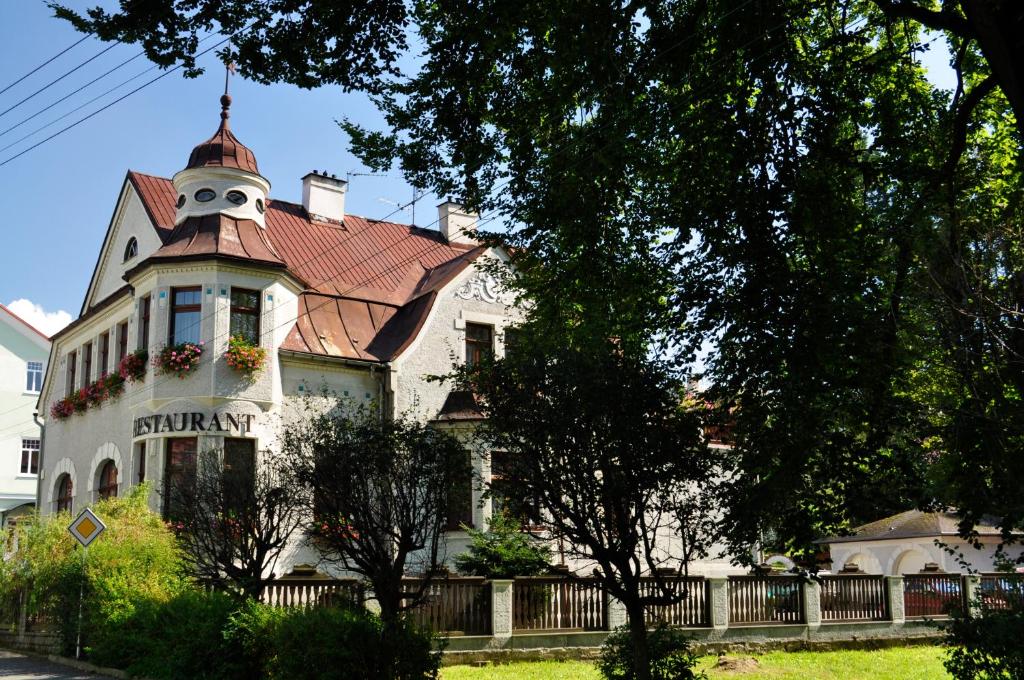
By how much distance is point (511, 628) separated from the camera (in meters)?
18.1

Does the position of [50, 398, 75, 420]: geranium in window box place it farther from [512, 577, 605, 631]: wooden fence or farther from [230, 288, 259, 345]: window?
[512, 577, 605, 631]: wooden fence

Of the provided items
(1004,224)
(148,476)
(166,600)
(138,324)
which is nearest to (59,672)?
(166,600)

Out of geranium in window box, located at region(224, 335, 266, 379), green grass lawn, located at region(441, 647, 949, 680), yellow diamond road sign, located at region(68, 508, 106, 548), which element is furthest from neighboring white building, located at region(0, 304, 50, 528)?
green grass lawn, located at region(441, 647, 949, 680)

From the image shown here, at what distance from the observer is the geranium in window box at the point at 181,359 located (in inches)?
922

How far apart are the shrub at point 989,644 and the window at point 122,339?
73.6ft

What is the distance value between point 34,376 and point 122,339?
→ 24574 millimetres

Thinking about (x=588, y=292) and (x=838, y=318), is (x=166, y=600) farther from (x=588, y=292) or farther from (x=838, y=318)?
(x=838, y=318)

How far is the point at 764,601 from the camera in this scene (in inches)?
832

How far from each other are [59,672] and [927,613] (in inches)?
748

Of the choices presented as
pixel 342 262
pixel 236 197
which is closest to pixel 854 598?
pixel 342 262

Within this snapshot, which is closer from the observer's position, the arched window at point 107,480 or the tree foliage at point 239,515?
the tree foliage at point 239,515

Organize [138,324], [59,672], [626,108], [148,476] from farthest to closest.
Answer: [138,324] < [148,476] < [59,672] < [626,108]

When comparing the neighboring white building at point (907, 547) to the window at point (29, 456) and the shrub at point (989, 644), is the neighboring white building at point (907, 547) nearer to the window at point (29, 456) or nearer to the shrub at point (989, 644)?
the shrub at point (989, 644)

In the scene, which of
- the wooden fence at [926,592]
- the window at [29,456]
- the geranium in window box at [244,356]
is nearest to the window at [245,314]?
the geranium in window box at [244,356]
